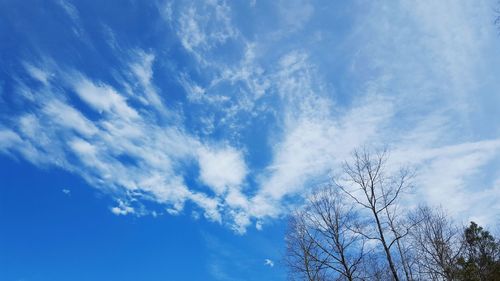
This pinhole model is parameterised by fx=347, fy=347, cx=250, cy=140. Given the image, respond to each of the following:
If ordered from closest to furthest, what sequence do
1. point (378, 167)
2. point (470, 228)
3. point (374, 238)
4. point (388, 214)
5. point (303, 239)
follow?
point (374, 238) → point (378, 167) → point (388, 214) → point (303, 239) → point (470, 228)

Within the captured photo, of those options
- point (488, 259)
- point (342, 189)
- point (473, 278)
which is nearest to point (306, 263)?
point (342, 189)

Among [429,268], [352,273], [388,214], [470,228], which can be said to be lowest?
[352,273]

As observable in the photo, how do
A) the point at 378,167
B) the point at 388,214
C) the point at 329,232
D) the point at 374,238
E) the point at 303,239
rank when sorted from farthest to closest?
the point at 303,239 < the point at 388,214 < the point at 329,232 < the point at 378,167 < the point at 374,238

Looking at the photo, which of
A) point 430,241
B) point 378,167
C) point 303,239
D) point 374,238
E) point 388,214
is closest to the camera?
point 374,238

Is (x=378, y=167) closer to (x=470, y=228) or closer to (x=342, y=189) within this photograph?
(x=342, y=189)

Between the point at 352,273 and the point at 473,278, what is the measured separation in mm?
11846

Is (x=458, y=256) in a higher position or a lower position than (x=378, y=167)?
lower

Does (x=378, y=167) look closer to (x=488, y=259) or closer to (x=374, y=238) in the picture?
(x=374, y=238)

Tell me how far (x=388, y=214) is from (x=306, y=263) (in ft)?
23.5

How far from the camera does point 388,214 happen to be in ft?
71.4

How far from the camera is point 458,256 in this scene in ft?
83.2

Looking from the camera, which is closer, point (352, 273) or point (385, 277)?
point (352, 273)

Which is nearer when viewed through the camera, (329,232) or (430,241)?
(329,232)

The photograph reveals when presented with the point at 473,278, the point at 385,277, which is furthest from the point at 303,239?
the point at 473,278
